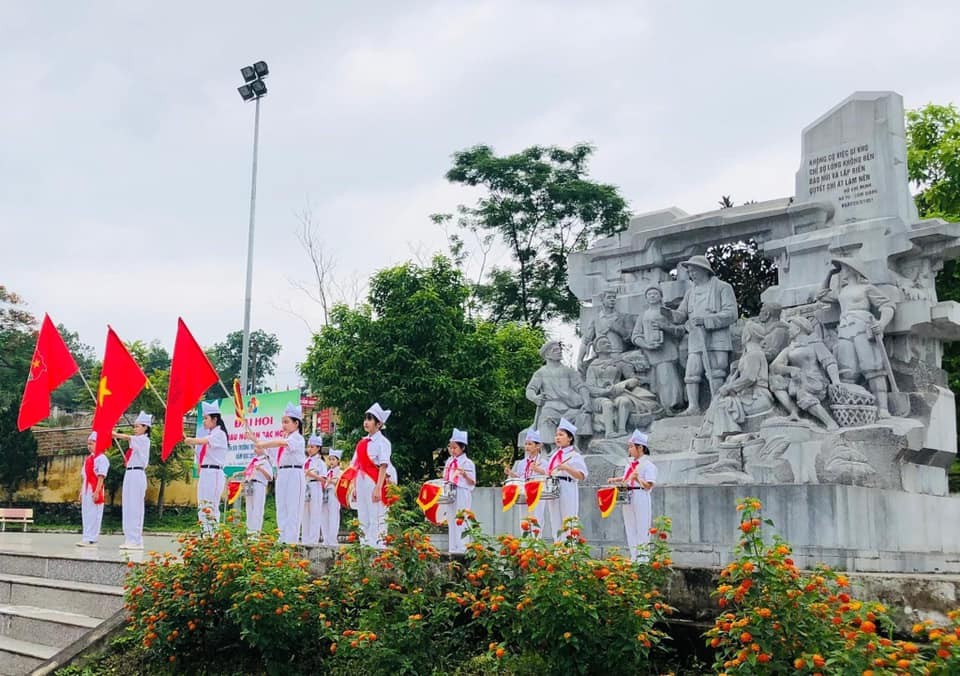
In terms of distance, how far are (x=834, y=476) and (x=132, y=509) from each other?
27.9 ft

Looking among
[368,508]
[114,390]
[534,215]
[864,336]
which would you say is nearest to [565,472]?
[368,508]

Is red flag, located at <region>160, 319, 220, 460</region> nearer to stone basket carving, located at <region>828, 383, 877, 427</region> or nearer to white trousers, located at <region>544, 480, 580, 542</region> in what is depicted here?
white trousers, located at <region>544, 480, 580, 542</region>

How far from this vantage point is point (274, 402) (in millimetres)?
17250

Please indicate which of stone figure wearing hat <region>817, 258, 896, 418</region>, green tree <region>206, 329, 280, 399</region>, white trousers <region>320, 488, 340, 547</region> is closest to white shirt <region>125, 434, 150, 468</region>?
white trousers <region>320, 488, 340, 547</region>

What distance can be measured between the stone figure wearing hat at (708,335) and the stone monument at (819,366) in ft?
0.06

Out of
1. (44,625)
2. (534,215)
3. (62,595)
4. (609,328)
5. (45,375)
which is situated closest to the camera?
(44,625)

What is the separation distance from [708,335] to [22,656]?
8677mm

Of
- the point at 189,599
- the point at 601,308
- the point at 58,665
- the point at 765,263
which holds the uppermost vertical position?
the point at 765,263

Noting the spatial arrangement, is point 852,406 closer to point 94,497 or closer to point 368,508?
point 368,508

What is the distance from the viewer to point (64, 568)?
1080cm

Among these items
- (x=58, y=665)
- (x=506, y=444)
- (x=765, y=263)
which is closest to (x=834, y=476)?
(x=58, y=665)

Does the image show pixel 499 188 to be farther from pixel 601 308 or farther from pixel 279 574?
pixel 279 574

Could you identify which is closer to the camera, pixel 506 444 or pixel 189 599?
pixel 189 599

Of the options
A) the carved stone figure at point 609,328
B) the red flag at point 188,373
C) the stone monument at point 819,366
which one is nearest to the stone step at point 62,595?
the red flag at point 188,373
